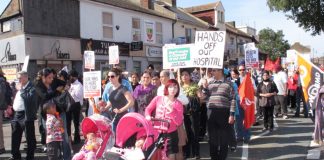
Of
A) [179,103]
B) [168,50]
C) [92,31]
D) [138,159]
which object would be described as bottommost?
[138,159]

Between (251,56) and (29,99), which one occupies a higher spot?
(251,56)

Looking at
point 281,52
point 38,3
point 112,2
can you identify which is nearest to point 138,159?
point 38,3

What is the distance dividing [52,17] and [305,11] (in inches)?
636

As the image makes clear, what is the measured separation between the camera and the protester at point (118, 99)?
7039 mm

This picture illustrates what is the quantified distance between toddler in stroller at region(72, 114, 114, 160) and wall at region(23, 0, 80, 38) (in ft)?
49.8

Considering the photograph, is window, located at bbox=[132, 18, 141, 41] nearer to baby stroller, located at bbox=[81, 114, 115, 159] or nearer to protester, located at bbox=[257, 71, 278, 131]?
protester, located at bbox=[257, 71, 278, 131]

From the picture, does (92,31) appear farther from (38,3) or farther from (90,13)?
(38,3)

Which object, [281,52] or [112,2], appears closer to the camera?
[112,2]

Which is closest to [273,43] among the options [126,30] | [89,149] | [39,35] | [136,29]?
[136,29]

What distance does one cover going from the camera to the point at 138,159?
5.04 metres

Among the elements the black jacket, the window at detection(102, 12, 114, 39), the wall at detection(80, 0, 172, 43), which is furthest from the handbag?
the window at detection(102, 12, 114, 39)

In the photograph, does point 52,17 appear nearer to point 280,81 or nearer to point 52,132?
point 280,81

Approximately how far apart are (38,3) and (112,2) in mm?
5518

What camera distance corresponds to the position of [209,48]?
28.5 feet
